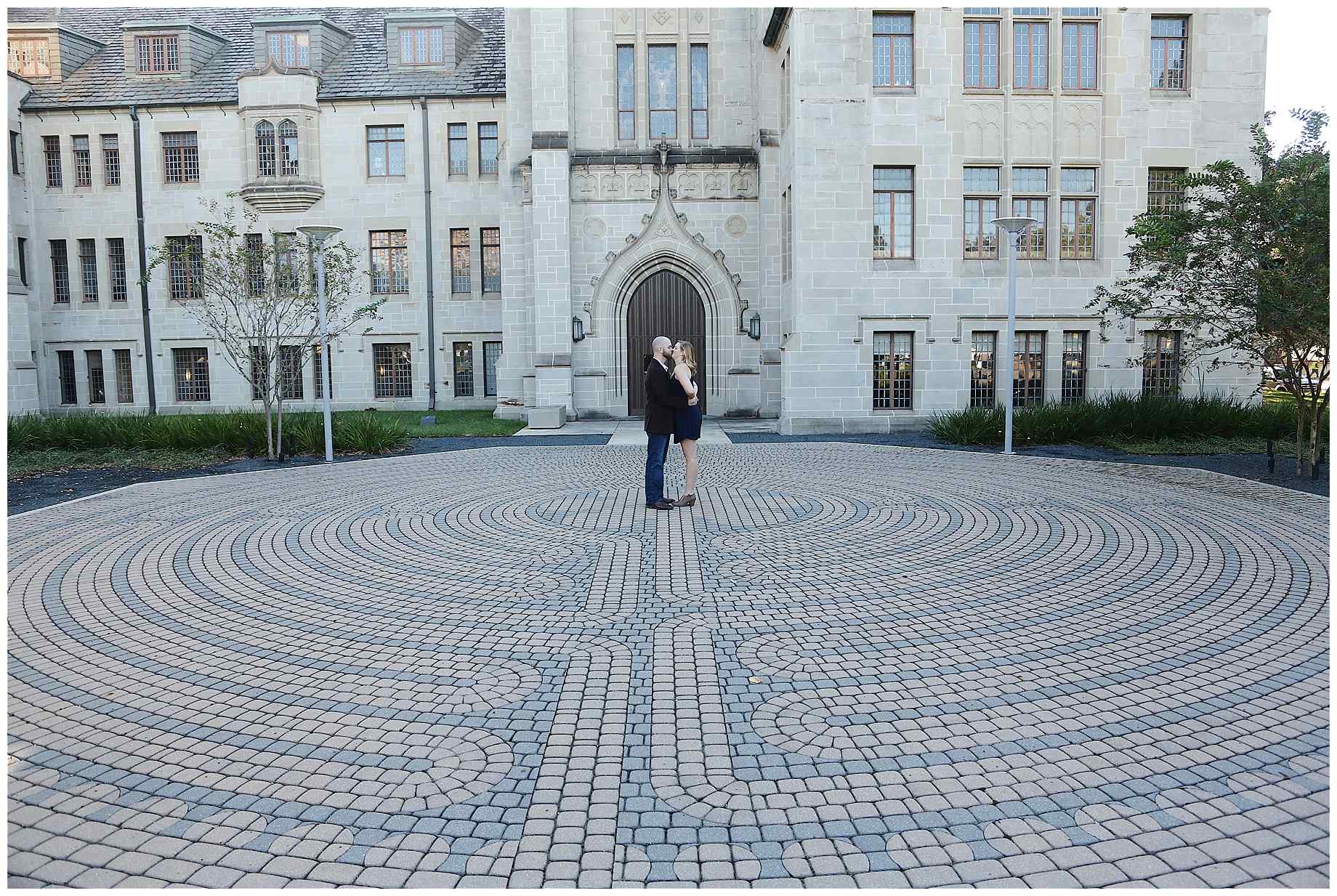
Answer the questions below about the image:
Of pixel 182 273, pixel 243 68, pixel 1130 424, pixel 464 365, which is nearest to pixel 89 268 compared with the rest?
pixel 182 273

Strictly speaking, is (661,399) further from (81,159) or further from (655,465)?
(81,159)

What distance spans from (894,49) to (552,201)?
9414 millimetres

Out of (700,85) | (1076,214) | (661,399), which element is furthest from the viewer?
(700,85)

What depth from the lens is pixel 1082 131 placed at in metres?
21.3

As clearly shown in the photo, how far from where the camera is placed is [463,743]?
184 inches

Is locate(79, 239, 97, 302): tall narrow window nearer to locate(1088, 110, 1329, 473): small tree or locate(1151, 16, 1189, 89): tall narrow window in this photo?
locate(1088, 110, 1329, 473): small tree

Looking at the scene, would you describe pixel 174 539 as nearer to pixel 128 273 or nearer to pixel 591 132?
pixel 591 132

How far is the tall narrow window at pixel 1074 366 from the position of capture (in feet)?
71.1

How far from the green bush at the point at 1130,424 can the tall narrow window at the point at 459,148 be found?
20.6 meters

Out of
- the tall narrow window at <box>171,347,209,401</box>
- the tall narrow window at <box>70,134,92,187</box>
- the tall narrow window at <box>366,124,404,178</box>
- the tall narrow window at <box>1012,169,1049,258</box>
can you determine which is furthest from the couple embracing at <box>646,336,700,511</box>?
the tall narrow window at <box>70,134,92,187</box>

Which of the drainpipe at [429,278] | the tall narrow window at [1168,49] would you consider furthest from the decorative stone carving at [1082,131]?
the drainpipe at [429,278]

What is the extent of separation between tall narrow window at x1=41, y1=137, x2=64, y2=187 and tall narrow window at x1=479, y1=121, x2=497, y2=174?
14.8 meters

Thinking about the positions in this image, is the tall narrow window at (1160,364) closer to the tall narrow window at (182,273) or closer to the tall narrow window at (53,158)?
the tall narrow window at (182,273)

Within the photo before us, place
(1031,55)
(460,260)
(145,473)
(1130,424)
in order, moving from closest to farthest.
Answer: (145,473) < (1130,424) < (1031,55) < (460,260)
